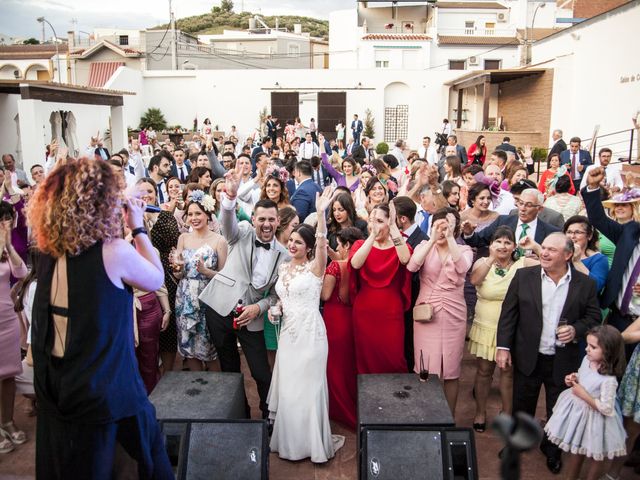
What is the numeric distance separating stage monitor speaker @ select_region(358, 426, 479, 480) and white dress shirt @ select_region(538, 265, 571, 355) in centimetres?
96

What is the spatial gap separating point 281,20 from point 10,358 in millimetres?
78856

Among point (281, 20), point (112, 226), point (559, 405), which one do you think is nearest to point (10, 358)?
point (112, 226)

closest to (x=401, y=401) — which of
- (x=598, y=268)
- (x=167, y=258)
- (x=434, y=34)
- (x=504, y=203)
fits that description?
(x=598, y=268)

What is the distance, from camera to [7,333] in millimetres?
4180

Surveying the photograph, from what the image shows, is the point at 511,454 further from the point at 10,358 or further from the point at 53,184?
the point at 10,358

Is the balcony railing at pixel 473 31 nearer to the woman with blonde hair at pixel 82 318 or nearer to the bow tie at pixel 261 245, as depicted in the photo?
the bow tie at pixel 261 245

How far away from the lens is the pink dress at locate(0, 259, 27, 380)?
4141 mm

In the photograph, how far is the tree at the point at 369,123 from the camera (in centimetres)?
2972

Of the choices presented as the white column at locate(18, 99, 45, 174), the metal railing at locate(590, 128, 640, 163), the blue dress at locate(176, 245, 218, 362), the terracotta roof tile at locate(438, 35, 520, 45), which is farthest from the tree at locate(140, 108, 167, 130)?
the blue dress at locate(176, 245, 218, 362)

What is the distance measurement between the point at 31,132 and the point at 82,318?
1372 cm

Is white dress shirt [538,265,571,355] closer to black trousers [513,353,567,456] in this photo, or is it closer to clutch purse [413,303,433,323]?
black trousers [513,353,567,456]

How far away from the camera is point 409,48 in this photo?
34.2 m

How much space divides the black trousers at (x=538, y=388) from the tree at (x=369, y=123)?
26.3m

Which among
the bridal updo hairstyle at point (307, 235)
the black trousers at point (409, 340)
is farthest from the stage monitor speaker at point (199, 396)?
the black trousers at point (409, 340)
